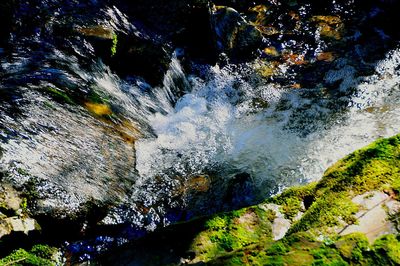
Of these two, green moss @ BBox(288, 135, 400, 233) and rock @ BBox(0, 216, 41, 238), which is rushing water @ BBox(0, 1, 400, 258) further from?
green moss @ BBox(288, 135, 400, 233)

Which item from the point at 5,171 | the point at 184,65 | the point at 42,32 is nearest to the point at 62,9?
the point at 42,32

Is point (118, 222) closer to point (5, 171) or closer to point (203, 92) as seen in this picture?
point (5, 171)

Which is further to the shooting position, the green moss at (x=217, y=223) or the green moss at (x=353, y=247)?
the green moss at (x=217, y=223)

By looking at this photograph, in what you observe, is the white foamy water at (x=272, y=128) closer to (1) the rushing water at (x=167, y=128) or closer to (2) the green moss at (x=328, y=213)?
(1) the rushing water at (x=167, y=128)

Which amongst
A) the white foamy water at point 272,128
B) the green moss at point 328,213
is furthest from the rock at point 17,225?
the green moss at point 328,213

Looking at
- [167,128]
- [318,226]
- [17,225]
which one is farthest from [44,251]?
[167,128]

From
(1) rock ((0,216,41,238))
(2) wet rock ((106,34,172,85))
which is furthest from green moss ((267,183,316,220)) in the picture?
(2) wet rock ((106,34,172,85))

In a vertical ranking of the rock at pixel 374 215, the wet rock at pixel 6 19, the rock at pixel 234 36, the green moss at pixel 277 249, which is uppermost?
the wet rock at pixel 6 19
